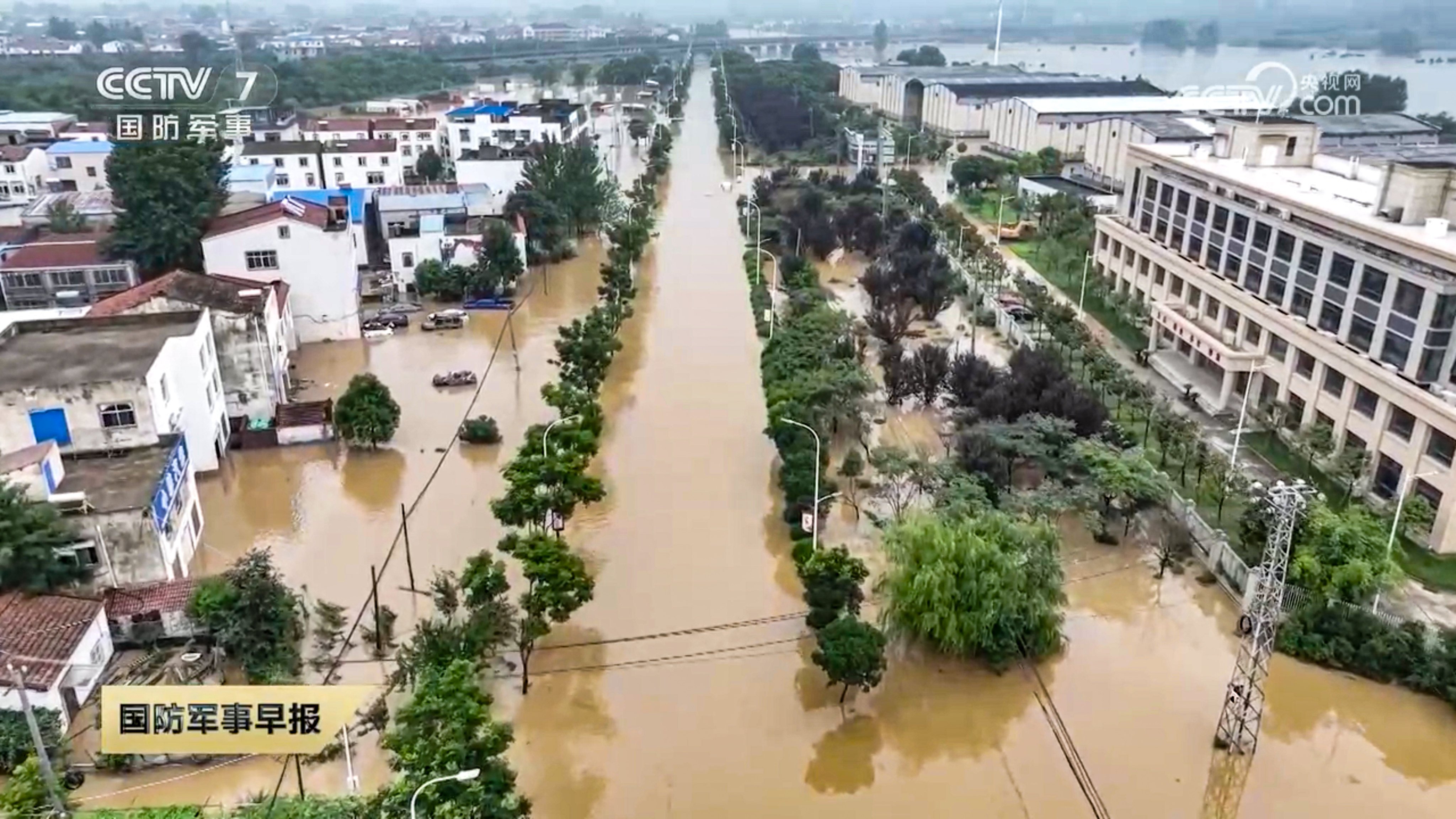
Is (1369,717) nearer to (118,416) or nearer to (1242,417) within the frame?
(1242,417)

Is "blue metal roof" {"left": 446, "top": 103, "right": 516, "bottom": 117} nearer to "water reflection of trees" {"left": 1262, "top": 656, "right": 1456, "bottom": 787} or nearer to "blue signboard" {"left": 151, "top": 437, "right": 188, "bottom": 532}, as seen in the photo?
"blue signboard" {"left": 151, "top": 437, "right": 188, "bottom": 532}

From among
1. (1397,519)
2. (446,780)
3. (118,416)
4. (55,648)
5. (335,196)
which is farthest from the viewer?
(335,196)

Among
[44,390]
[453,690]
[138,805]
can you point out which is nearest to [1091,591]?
[453,690]

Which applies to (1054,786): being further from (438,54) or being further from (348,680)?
(438,54)

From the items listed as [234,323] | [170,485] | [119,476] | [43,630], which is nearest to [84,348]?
[234,323]

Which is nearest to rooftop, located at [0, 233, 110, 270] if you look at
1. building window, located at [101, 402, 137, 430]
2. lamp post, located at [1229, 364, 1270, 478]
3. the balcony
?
building window, located at [101, 402, 137, 430]

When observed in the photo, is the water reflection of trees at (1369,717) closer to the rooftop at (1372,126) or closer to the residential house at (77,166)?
the rooftop at (1372,126)
